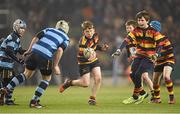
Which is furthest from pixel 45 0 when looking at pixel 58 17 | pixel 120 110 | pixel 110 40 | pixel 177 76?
pixel 120 110

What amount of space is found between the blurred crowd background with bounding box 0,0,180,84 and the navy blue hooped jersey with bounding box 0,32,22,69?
12095mm

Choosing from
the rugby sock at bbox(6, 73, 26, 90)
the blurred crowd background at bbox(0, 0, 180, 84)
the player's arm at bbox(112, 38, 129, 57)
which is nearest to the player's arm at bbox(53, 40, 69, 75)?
the rugby sock at bbox(6, 73, 26, 90)

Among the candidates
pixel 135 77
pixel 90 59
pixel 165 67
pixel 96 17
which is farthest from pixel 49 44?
pixel 96 17

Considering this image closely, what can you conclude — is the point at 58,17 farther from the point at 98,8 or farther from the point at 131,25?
the point at 131,25

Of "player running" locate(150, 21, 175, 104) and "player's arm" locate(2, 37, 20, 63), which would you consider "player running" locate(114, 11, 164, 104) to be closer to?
"player running" locate(150, 21, 175, 104)

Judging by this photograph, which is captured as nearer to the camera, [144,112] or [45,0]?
[144,112]

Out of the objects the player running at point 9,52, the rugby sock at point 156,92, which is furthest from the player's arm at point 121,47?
the player running at point 9,52

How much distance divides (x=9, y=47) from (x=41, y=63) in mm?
1300

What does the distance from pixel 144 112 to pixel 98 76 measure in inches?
122

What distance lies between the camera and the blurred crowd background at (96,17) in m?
28.7

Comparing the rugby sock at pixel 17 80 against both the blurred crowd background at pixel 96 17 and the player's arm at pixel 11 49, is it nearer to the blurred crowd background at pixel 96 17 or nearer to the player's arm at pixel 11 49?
the player's arm at pixel 11 49

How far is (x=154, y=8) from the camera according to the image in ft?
97.5

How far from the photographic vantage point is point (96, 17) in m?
31.1

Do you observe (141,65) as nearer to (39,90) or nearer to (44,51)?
(44,51)
